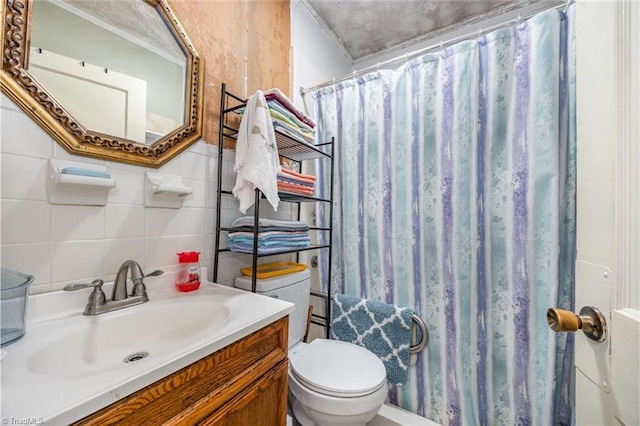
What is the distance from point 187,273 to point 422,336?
3.66 ft

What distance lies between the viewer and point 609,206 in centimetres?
42

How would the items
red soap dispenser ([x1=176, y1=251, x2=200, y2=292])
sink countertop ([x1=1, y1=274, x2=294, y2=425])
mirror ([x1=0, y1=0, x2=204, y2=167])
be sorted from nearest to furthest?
sink countertop ([x1=1, y1=274, x2=294, y2=425]) < mirror ([x1=0, y1=0, x2=204, y2=167]) < red soap dispenser ([x1=176, y1=251, x2=200, y2=292])

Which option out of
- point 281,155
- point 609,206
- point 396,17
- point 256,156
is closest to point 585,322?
point 609,206

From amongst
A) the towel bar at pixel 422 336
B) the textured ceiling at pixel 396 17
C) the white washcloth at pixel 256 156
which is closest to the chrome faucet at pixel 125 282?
the white washcloth at pixel 256 156

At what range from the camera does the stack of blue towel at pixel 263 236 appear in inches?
40.0

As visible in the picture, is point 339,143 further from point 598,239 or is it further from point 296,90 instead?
point 598,239

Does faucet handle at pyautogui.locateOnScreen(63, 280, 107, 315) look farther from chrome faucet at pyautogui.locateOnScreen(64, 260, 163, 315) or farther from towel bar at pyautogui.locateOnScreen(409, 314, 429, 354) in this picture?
towel bar at pyautogui.locateOnScreen(409, 314, 429, 354)

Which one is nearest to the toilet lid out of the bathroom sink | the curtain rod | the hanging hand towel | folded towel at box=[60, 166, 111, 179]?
the hanging hand towel

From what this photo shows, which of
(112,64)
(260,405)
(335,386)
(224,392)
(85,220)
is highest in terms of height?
(112,64)

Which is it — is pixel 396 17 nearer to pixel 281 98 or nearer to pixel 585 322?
pixel 281 98

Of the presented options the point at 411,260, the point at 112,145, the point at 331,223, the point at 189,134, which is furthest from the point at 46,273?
the point at 411,260

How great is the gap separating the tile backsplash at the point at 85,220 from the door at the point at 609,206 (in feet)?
3.71

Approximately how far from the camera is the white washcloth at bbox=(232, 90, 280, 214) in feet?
3.07

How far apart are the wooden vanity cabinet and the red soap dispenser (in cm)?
39
